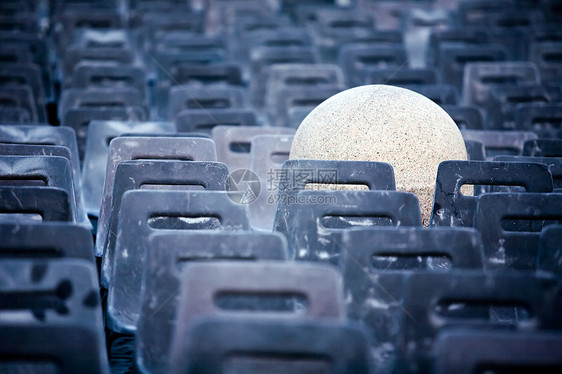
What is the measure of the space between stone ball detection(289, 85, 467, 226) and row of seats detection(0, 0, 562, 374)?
0.69 feet

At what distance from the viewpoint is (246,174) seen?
4809 mm

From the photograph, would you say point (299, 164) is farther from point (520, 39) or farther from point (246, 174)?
point (520, 39)

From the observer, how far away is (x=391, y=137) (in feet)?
13.3

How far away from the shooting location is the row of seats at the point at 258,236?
198 centimetres

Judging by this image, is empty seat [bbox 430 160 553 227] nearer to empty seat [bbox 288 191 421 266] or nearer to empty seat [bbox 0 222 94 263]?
empty seat [bbox 288 191 421 266]

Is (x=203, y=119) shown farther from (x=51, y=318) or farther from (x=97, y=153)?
(x=51, y=318)

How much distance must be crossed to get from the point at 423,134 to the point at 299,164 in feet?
2.49

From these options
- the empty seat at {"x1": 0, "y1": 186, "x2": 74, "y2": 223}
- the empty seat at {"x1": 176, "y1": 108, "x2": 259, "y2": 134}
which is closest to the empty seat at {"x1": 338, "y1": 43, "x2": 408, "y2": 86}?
the empty seat at {"x1": 176, "y1": 108, "x2": 259, "y2": 134}

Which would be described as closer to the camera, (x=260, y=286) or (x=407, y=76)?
(x=260, y=286)

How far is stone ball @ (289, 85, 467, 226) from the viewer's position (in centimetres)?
405

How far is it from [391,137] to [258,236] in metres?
1.58

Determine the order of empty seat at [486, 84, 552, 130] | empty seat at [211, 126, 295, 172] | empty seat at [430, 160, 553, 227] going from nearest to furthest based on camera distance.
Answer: empty seat at [430, 160, 553, 227], empty seat at [211, 126, 295, 172], empty seat at [486, 84, 552, 130]

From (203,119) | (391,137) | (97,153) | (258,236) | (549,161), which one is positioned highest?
(258,236)

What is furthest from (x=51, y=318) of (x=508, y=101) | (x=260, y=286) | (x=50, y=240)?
(x=508, y=101)
